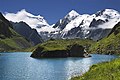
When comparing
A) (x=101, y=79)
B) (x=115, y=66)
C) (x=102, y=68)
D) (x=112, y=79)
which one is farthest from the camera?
(x=102, y=68)

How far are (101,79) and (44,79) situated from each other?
64.5 m

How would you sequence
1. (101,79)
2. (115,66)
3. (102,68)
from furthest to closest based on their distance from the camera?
(102,68)
(115,66)
(101,79)

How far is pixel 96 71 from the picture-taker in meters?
37.9

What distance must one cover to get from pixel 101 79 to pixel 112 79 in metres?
4.75

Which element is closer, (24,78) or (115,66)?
(115,66)

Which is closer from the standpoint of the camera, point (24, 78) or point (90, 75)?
point (90, 75)

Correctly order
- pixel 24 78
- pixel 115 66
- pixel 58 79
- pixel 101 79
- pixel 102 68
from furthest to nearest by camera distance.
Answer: pixel 24 78, pixel 58 79, pixel 102 68, pixel 115 66, pixel 101 79

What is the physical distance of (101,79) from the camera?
31.9 m

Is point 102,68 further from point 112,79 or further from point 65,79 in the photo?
point 65,79

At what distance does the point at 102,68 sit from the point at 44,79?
59.7 meters

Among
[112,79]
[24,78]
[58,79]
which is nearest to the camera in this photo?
[112,79]

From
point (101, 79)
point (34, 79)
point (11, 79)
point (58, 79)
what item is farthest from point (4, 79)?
point (101, 79)

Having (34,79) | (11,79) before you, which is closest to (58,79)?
(34,79)

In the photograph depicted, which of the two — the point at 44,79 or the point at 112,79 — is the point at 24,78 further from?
the point at 112,79
